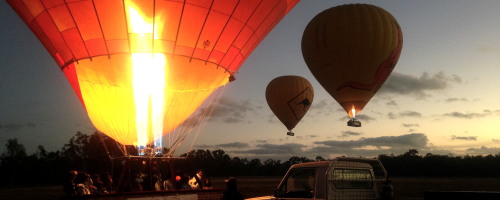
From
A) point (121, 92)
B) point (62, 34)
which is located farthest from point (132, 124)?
point (62, 34)

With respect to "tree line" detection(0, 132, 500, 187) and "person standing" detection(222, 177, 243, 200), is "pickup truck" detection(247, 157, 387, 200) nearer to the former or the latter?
"person standing" detection(222, 177, 243, 200)

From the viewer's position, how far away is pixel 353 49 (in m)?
20.2

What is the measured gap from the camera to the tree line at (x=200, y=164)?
72750 millimetres

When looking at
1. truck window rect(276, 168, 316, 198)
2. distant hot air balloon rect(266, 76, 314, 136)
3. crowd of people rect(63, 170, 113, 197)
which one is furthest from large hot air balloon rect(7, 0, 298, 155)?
distant hot air balloon rect(266, 76, 314, 136)

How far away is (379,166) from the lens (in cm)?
787

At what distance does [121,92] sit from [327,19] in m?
11.9

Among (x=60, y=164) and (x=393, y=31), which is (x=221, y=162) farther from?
(x=393, y=31)

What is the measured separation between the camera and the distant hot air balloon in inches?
1211

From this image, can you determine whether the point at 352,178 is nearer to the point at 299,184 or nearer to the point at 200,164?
the point at 299,184

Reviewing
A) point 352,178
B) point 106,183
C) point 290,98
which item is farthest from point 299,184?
point 290,98

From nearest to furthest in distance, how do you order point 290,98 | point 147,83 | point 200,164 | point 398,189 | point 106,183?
point 106,183 → point 147,83 → point 290,98 → point 398,189 → point 200,164

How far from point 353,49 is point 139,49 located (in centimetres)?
1130

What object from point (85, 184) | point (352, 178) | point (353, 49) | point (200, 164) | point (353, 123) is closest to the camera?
point (352, 178)

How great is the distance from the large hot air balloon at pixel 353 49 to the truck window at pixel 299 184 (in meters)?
13.6
